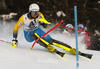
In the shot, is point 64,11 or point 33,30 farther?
point 64,11

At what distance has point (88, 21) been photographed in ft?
44.3

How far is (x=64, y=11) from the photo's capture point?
45.8ft

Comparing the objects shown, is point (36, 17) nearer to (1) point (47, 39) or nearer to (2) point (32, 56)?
(1) point (47, 39)

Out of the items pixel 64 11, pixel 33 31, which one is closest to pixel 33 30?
pixel 33 31

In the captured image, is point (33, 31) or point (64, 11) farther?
point (64, 11)

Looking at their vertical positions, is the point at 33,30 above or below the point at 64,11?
below

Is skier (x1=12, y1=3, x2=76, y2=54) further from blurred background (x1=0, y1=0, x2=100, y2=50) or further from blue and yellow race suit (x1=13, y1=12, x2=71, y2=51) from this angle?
blurred background (x1=0, y1=0, x2=100, y2=50)

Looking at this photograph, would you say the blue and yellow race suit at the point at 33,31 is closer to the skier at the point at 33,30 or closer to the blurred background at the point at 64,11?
the skier at the point at 33,30

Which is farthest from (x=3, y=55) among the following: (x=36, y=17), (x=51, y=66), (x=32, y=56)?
(x=36, y=17)

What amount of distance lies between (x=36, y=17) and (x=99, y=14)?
1002 cm

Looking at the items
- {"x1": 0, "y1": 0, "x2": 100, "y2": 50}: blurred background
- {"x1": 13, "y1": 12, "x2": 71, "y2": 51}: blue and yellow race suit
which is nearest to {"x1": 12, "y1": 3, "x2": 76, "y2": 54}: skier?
{"x1": 13, "y1": 12, "x2": 71, "y2": 51}: blue and yellow race suit

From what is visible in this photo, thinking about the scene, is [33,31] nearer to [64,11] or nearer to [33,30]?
[33,30]

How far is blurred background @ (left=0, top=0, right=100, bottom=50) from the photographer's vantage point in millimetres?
13148

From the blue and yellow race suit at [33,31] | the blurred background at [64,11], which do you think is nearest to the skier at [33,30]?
the blue and yellow race suit at [33,31]
